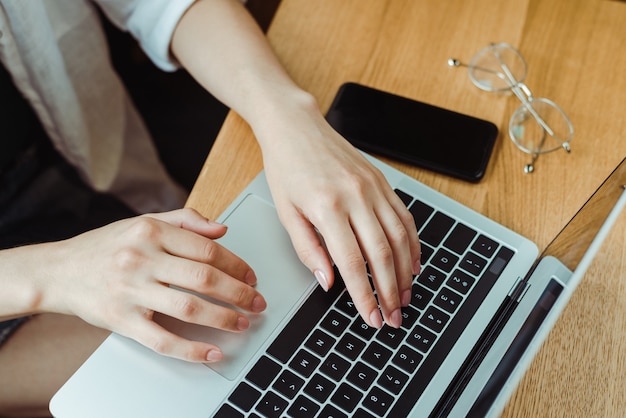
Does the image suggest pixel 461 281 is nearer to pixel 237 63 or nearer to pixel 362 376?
pixel 362 376

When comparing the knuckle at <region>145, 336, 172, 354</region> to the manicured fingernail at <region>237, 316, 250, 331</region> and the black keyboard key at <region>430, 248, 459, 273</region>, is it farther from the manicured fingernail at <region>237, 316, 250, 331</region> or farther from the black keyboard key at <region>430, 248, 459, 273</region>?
the black keyboard key at <region>430, 248, 459, 273</region>

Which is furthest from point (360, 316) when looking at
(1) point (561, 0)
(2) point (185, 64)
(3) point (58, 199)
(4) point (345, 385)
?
(3) point (58, 199)

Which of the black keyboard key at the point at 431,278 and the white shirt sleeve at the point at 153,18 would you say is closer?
the black keyboard key at the point at 431,278

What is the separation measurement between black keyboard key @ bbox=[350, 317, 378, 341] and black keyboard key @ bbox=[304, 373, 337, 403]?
0.17 ft

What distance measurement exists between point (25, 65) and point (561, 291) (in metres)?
0.70

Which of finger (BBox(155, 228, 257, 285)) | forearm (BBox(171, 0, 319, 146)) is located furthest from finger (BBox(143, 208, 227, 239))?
forearm (BBox(171, 0, 319, 146))

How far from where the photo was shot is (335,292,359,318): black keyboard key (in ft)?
1.92

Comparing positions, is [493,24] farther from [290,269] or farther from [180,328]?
[180,328]

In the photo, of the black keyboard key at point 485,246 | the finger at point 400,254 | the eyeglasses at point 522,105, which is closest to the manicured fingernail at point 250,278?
the finger at point 400,254

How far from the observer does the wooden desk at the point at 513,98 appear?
549 millimetres

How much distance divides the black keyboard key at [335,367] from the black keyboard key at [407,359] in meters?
0.05

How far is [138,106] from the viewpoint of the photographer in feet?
4.78

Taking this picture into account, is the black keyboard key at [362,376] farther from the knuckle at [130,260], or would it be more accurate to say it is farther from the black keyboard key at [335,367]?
the knuckle at [130,260]

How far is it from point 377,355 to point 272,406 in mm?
106
